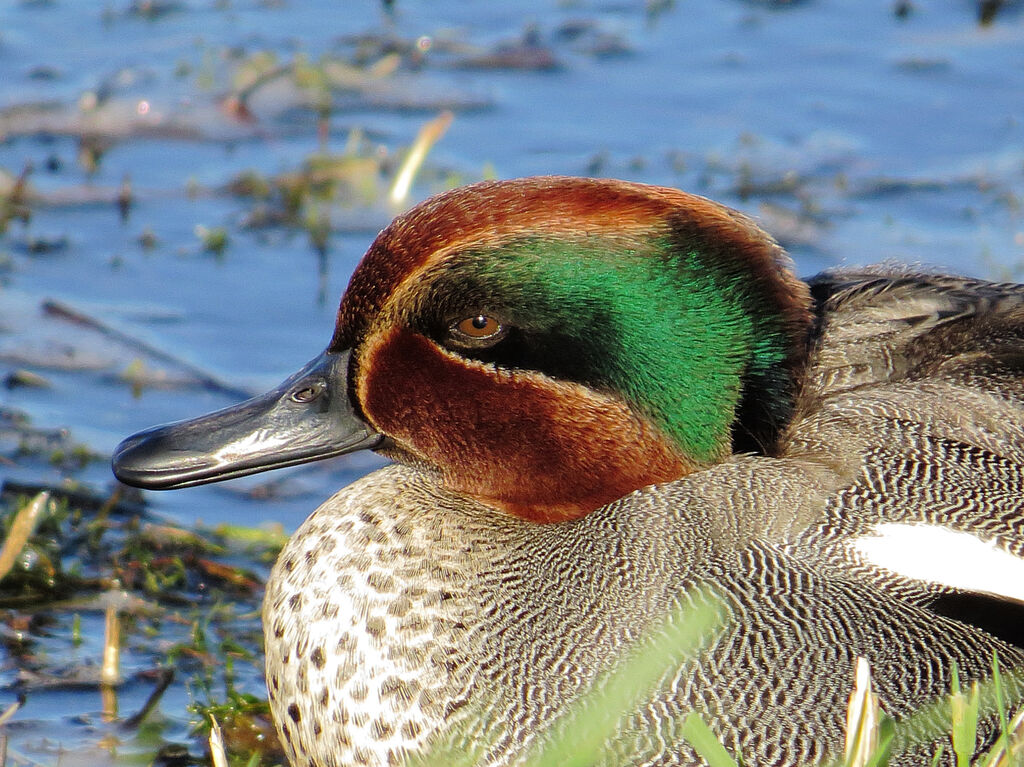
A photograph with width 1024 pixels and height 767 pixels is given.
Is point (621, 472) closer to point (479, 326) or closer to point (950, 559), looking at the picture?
point (479, 326)

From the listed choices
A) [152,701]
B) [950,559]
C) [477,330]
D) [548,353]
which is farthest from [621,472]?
[152,701]

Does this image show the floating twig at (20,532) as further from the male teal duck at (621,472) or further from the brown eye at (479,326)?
the brown eye at (479,326)

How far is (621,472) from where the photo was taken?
340cm

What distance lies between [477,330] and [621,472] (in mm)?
415

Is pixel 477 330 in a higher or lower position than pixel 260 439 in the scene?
higher

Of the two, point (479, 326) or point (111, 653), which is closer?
point (479, 326)

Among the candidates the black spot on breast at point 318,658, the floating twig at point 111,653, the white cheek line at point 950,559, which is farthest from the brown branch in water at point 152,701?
the white cheek line at point 950,559

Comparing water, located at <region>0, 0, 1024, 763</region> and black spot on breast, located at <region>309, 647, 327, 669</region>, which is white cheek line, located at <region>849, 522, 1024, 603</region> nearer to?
black spot on breast, located at <region>309, 647, 327, 669</region>

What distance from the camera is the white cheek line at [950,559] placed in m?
3.19

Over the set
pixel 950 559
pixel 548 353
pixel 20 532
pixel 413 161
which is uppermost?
pixel 548 353

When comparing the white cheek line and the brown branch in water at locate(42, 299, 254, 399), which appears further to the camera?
the brown branch in water at locate(42, 299, 254, 399)


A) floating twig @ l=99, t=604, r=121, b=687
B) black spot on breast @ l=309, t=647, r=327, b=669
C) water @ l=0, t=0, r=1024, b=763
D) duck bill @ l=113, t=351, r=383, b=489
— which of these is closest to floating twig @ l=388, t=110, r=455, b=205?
water @ l=0, t=0, r=1024, b=763

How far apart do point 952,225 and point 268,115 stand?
2.81m

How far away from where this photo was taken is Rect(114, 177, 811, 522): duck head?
3.24 metres
